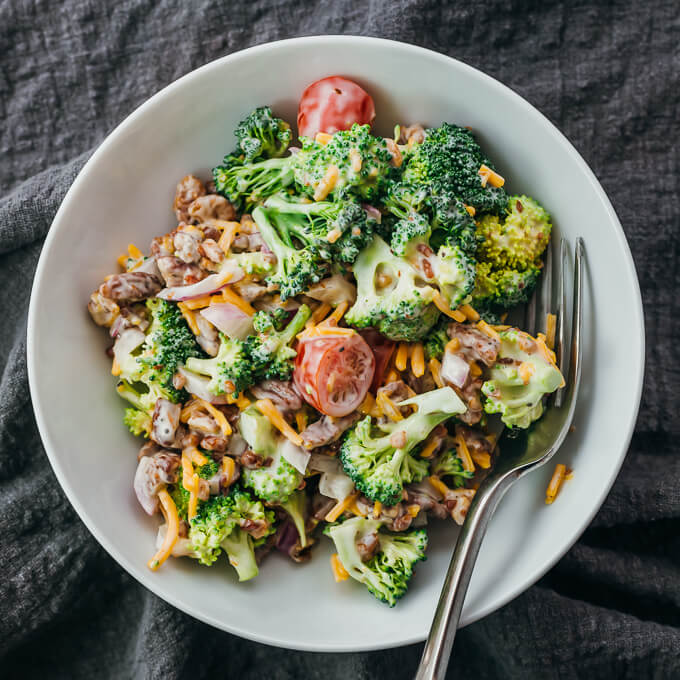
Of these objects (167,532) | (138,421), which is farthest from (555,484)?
(138,421)

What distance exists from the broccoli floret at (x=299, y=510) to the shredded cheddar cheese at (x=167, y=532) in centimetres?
37

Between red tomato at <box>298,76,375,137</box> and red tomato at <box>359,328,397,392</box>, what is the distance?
2.33ft

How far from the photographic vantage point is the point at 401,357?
2.25 metres

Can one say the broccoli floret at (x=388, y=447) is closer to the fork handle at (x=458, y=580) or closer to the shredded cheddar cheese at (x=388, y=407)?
the shredded cheddar cheese at (x=388, y=407)

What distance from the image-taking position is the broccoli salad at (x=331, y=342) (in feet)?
6.99

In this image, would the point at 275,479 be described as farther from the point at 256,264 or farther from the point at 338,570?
the point at 256,264

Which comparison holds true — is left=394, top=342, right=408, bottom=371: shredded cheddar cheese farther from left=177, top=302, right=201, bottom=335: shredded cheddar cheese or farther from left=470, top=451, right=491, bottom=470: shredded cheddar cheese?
left=177, top=302, right=201, bottom=335: shredded cheddar cheese

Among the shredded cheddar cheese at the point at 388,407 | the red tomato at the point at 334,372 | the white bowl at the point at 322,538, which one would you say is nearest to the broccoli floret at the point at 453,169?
the white bowl at the point at 322,538

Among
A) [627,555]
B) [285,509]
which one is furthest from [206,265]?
[627,555]

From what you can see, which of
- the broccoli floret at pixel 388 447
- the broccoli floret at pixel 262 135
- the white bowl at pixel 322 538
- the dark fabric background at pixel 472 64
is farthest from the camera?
the dark fabric background at pixel 472 64

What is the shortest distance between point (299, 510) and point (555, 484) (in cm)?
89

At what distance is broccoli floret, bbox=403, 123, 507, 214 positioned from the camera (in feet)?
7.18

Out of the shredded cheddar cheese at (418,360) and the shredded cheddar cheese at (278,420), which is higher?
the shredded cheddar cheese at (418,360)

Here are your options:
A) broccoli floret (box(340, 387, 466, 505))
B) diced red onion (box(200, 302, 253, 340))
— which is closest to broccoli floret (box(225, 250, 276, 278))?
diced red onion (box(200, 302, 253, 340))
